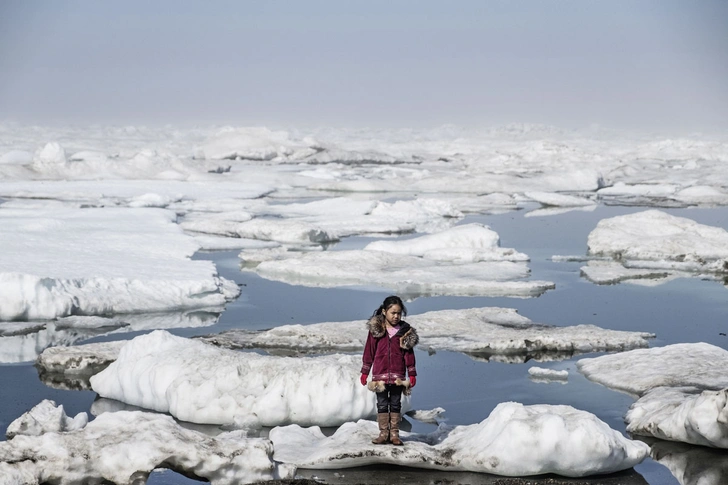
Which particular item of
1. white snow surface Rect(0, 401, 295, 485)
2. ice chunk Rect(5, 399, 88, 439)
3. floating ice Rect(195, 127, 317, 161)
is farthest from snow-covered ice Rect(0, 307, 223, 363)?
floating ice Rect(195, 127, 317, 161)

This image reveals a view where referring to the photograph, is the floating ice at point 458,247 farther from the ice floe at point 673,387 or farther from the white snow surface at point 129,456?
the white snow surface at point 129,456

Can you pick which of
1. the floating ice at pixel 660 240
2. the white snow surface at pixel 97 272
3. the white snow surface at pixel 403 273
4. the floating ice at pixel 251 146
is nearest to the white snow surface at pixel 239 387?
the white snow surface at pixel 97 272

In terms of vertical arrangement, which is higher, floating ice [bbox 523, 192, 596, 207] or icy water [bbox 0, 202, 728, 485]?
floating ice [bbox 523, 192, 596, 207]

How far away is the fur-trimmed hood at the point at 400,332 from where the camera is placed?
5.09m

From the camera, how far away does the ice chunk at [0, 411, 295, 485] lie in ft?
15.0

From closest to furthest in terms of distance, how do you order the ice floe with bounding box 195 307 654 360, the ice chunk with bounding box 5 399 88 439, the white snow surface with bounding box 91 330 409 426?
the ice chunk with bounding box 5 399 88 439
the white snow surface with bounding box 91 330 409 426
the ice floe with bounding box 195 307 654 360

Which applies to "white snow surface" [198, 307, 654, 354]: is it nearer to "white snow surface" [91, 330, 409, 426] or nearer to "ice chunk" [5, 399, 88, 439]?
"white snow surface" [91, 330, 409, 426]

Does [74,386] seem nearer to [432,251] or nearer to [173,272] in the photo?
[173,272]

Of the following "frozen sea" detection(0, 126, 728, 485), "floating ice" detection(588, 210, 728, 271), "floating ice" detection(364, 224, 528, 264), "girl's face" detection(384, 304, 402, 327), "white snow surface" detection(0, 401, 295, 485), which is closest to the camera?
"white snow surface" detection(0, 401, 295, 485)

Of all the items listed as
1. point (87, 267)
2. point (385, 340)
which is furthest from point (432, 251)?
point (385, 340)

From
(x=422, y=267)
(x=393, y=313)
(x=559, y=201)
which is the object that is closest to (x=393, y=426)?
(x=393, y=313)

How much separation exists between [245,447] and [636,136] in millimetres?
83788

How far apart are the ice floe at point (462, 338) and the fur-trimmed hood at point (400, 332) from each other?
339 cm

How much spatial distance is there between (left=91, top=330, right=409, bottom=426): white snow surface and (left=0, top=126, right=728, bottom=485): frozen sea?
0.31m
